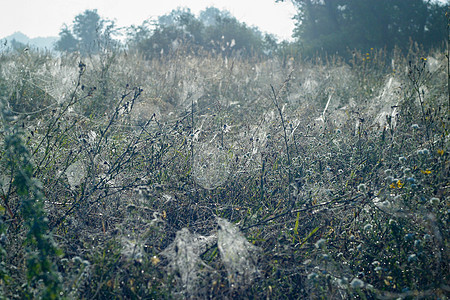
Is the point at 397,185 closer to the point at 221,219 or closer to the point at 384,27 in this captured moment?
the point at 221,219

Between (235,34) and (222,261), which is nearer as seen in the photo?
(222,261)

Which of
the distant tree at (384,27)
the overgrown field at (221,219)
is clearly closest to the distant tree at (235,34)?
the distant tree at (384,27)

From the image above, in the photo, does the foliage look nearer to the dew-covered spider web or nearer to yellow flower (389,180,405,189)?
the dew-covered spider web

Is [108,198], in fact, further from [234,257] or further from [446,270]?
[446,270]

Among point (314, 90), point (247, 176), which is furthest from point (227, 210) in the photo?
point (314, 90)

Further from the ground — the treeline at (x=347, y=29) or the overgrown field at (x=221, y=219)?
the treeline at (x=347, y=29)

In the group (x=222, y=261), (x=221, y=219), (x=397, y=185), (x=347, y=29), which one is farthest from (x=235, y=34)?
(x=222, y=261)

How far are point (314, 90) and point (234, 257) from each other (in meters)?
4.59

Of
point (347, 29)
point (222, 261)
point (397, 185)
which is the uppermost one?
point (347, 29)

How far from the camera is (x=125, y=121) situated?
3785 millimetres

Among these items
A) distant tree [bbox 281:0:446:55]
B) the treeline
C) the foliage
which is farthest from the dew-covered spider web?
distant tree [bbox 281:0:446:55]

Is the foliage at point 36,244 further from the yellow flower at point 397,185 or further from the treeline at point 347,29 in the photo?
the treeline at point 347,29

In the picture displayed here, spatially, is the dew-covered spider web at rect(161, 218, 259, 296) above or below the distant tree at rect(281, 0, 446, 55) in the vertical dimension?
below

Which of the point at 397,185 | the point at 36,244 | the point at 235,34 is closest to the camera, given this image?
the point at 36,244
